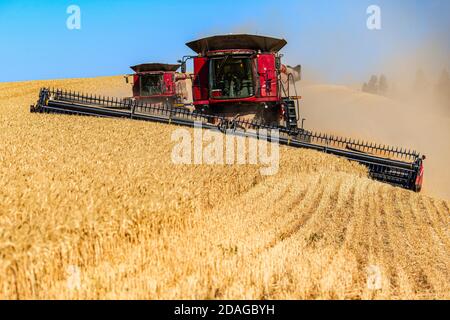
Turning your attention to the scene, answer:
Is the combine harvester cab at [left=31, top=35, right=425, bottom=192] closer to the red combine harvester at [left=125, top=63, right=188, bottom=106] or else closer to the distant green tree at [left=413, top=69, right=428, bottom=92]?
the red combine harvester at [left=125, top=63, right=188, bottom=106]

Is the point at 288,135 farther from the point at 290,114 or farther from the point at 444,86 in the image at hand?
the point at 444,86

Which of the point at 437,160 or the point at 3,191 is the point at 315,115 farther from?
the point at 3,191

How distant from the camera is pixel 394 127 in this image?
29.1 m

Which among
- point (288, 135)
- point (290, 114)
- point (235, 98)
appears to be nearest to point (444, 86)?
point (290, 114)

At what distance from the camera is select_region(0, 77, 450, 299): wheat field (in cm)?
343

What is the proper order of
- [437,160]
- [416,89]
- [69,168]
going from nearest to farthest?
[69,168], [437,160], [416,89]

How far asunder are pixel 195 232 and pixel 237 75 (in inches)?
331

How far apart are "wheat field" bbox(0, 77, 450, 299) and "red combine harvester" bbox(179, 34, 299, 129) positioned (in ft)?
13.8

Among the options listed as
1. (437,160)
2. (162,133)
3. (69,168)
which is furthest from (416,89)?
(69,168)

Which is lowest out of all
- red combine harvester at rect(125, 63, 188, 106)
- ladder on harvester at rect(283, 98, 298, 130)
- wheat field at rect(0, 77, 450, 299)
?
wheat field at rect(0, 77, 450, 299)

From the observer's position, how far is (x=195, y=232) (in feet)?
16.8

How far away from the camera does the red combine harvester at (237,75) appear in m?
12.7

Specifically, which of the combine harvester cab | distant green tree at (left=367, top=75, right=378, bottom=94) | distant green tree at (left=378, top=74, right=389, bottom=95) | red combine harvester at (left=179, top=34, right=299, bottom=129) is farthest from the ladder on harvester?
distant green tree at (left=367, top=75, right=378, bottom=94)

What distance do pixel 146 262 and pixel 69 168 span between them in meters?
2.88
